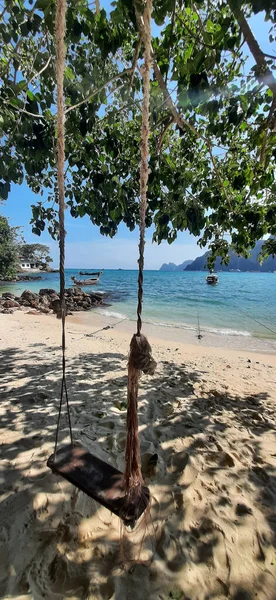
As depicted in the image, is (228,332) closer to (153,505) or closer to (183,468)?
(183,468)

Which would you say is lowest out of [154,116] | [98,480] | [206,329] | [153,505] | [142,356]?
[206,329]

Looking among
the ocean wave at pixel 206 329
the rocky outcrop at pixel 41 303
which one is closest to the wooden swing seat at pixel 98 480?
the ocean wave at pixel 206 329

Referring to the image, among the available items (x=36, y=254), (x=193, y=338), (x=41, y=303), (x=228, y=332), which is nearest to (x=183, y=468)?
(x=193, y=338)

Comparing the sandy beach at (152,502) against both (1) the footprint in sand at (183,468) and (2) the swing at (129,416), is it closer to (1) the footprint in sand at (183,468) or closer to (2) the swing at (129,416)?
(1) the footprint in sand at (183,468)

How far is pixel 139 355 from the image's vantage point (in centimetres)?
117

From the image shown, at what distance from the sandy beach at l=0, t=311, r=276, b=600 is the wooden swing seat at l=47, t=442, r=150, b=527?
274 mm

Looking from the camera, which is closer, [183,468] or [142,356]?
[142,356]

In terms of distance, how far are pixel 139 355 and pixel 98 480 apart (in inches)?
30.6

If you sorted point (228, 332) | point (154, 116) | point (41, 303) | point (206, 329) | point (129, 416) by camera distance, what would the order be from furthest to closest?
point (41, 303) → point (206, 329) → point (228, 332) → point (154, 116) → point (129, 416)

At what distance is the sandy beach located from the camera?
1.18m

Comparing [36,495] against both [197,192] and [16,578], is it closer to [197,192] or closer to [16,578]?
[16,578]

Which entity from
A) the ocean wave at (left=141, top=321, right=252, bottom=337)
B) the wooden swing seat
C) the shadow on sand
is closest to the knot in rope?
the wooden swing seat

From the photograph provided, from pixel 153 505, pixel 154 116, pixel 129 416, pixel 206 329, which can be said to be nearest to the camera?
pixel 129 416

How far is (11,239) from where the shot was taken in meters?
24.0
